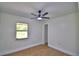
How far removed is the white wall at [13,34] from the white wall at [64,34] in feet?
0.90

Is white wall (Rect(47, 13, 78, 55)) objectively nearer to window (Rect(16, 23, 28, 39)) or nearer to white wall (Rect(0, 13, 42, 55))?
white wall (Rect(0, 13, 42, 55))

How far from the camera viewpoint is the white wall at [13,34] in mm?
1305

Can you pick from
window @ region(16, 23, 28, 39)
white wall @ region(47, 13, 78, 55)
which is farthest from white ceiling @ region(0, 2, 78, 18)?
window @ region(16, 23, 28, 39)

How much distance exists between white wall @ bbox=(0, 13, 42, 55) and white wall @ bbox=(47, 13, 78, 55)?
0.90 ft

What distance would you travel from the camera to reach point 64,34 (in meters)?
1.30

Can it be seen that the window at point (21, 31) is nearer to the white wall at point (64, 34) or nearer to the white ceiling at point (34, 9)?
the white ceiling at point (34, 9)

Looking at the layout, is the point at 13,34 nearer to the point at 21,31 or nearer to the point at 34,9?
the point at 21,31

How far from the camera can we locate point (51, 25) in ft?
4.64

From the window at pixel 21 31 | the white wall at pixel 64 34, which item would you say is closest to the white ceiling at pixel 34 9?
the white wall at pixel 64 34

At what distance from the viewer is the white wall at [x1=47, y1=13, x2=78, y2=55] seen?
1202 millimetres

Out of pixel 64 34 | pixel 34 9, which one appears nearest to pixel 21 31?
pixel 34 9

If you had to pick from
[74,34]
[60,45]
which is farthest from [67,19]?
[60,45]

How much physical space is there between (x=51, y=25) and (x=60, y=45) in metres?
0.44

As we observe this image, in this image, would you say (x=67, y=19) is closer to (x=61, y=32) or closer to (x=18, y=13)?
(x=61, y=32)
